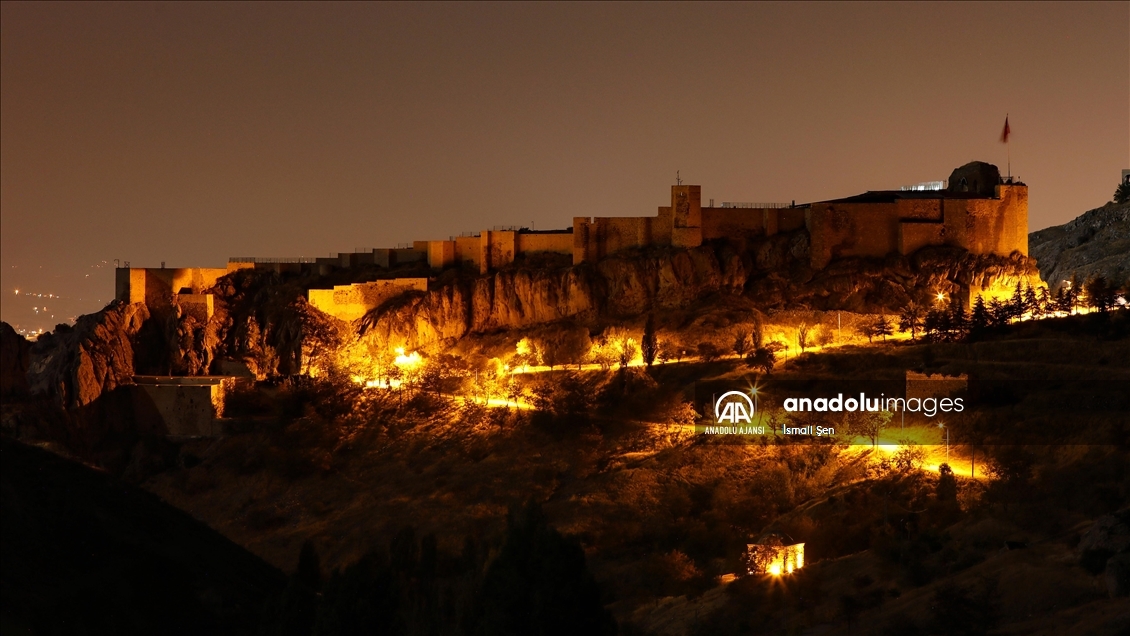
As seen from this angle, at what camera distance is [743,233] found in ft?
240

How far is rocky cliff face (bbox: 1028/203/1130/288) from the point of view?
3334 inches

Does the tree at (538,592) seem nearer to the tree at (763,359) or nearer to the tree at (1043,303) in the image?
the tree at (763,359)

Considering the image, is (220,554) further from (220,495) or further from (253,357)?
(253,357)

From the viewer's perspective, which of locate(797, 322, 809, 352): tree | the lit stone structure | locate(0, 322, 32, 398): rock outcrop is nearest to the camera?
locate(0, 322, 32, 398): rock outcrop

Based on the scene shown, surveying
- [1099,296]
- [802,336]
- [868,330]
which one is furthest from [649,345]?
[1099,296]

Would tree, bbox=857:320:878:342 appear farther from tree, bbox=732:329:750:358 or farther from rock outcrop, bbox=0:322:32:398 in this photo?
rock outcrop, bbox=0:322:32:398

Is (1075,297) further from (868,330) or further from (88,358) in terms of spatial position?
(88,358)

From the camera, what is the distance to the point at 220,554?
24.0m

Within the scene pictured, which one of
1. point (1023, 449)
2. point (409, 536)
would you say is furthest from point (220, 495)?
point (1023, 449)

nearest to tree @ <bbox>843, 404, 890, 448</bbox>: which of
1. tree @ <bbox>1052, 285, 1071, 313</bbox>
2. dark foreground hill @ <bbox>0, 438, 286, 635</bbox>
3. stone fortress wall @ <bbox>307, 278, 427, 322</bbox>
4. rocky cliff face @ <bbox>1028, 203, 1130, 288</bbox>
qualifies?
tree @ <bbox>1052, 285, 1071, 313</bbox>

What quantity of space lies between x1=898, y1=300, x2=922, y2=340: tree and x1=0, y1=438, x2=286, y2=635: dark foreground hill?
45.5m

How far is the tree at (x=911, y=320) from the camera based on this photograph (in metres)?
65.1

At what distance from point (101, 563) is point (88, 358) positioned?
54360 millimetres

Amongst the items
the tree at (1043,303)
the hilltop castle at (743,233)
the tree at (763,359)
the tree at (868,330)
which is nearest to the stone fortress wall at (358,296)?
the hilltop castle at (743,233)
